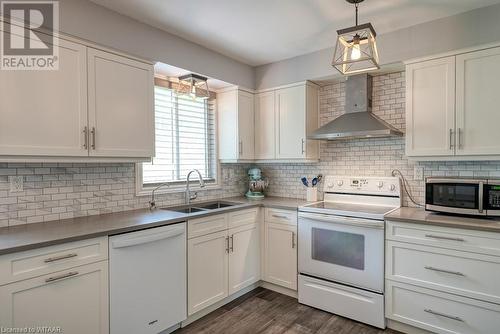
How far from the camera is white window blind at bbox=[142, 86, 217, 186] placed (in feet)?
9.94

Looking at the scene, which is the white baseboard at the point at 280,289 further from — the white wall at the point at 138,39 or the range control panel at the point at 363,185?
the white wall at the point at 138,39

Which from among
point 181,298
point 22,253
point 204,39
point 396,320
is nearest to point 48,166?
point 22,253

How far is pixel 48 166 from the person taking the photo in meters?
2.19

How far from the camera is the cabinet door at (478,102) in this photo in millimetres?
2234

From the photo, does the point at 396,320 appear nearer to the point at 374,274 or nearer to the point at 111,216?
the point at 374,274

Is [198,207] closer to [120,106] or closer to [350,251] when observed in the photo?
[120,106]

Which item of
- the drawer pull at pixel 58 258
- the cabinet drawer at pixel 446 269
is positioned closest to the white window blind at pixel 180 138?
the drawer pull at pixel 58 258

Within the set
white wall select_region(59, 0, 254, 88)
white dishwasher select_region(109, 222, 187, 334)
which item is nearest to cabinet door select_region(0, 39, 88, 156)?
white wall select_region(59, 0, 254, 88)

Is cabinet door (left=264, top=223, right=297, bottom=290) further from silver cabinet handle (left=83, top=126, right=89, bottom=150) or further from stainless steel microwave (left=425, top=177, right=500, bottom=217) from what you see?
silver cabinet handle (left=83, top=126, right=89, bottom=150)

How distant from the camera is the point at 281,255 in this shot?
3092 mm

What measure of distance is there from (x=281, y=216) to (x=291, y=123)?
3.49 ft

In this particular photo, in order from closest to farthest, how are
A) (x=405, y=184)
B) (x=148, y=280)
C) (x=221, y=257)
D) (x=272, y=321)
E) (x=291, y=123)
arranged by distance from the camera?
(x=148, y=280)
(x=272, y=321)
(x=221, y=257)
(x=405, y=184)
(x=291, y=123)

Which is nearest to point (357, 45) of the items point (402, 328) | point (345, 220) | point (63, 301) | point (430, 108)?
point (430, 108)

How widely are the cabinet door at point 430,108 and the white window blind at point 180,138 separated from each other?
2147 millimetres
